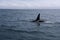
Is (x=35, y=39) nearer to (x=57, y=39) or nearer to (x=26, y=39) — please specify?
(x=26, y=39)

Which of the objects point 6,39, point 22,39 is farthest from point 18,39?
point 6,39

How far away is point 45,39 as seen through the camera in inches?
899

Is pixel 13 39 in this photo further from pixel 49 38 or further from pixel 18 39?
pixel 49 38

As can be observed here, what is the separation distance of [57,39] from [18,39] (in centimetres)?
705

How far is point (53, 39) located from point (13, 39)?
23.7 ft

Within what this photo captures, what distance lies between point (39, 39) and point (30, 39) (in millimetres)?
1628

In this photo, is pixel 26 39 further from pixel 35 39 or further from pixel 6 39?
pixel 6 39

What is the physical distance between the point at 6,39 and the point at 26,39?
3.57m

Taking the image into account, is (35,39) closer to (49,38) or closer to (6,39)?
(49,38)

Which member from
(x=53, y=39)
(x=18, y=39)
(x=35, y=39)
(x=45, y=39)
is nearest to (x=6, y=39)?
(x=18, y=39)

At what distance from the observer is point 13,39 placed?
2244 centimetres

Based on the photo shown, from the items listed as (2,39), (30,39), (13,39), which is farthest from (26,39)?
(2,39)

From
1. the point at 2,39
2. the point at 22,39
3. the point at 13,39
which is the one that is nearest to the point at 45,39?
the point at 22,39

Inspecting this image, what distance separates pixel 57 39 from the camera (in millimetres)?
22781
